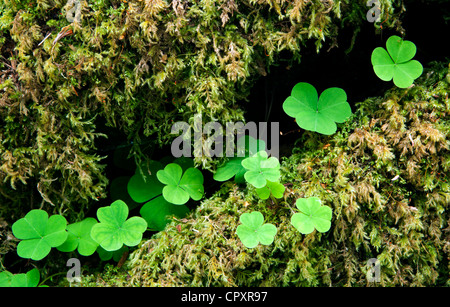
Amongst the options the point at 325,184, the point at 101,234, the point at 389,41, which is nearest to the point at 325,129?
the point at 325,184

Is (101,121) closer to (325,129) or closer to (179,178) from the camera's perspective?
(179,178)

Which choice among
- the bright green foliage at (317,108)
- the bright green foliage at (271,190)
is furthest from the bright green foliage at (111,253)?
the bright green foliage at (317,108)

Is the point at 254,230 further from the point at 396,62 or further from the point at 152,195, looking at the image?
the point at 396,62

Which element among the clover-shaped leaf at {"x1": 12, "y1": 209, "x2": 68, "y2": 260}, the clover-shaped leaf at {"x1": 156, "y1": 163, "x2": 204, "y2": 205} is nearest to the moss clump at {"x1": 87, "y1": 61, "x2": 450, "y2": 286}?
the clover-shaped leaf at {"x1": 156, "y1": 163, "x2": 204, "y2": 205}

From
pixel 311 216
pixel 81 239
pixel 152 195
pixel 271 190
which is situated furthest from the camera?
pixel 152 195

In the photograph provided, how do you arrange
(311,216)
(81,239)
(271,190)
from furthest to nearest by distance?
(81,239) < (271,190) < (311,216)

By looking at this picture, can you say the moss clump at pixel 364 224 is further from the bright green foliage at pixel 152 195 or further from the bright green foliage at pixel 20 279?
the bright green foliage at pixel 20 279

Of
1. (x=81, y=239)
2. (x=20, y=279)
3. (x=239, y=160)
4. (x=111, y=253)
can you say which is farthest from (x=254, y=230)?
(x=20, y=279)
